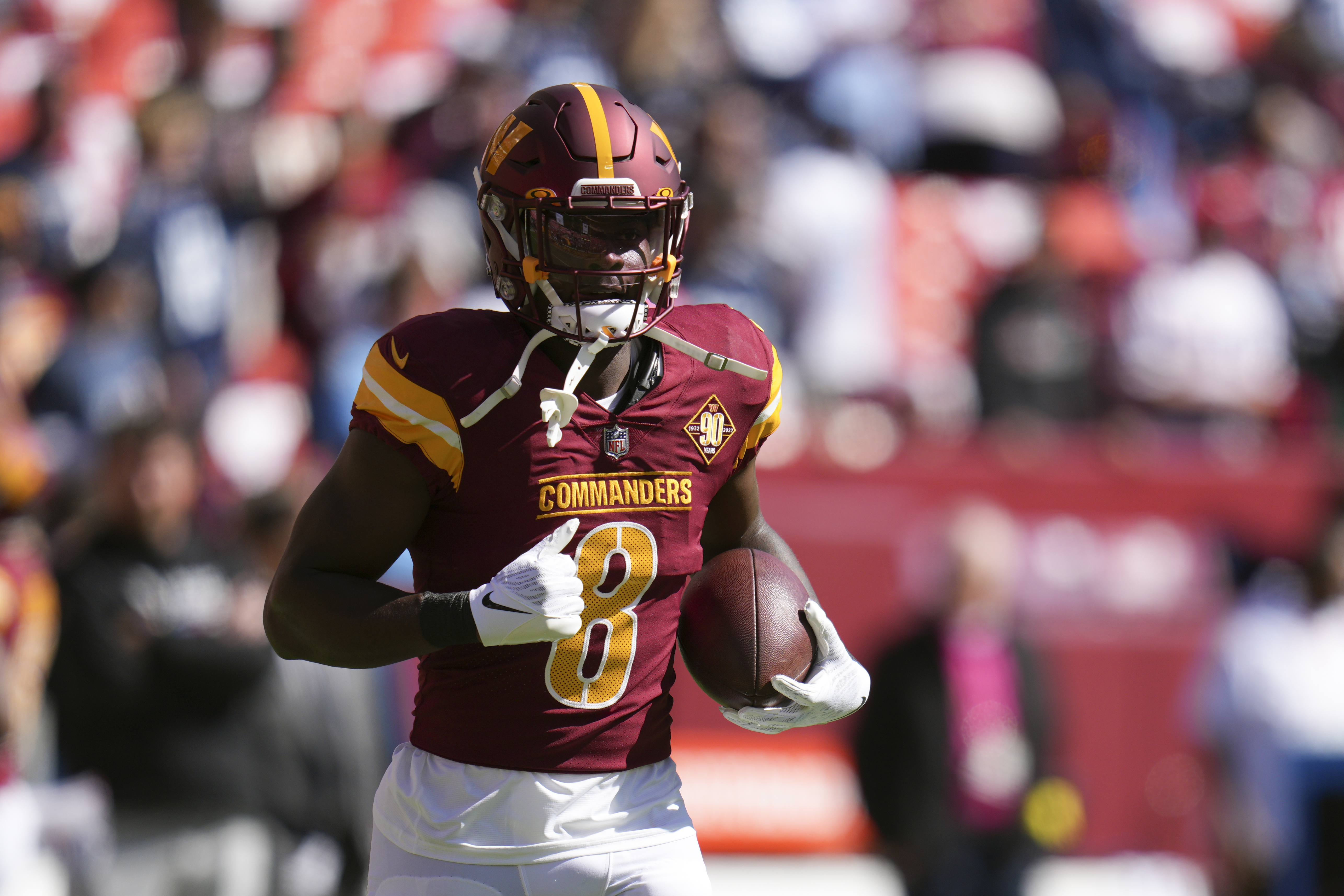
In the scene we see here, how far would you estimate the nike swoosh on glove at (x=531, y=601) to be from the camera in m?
2.46

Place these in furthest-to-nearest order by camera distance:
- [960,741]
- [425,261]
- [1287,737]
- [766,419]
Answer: [425,261] → [1287,737] → [960,741] → [766,419]

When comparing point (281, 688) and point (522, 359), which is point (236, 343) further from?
point (522, 359)

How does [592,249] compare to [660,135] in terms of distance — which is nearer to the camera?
[592,249]

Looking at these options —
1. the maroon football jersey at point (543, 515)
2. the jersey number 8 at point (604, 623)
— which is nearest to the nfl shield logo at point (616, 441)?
the maroon football jersey at point (543, 515)

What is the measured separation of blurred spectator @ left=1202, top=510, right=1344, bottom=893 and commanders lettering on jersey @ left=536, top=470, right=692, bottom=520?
4476mm

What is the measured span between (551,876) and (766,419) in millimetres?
888

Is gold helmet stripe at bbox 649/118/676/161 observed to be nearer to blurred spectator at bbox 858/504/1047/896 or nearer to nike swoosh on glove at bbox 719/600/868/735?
nike swoosh on glove at bbox 719/600/868/735

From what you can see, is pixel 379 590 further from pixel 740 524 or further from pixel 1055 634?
pixel 1055 634

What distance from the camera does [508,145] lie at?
2.77m

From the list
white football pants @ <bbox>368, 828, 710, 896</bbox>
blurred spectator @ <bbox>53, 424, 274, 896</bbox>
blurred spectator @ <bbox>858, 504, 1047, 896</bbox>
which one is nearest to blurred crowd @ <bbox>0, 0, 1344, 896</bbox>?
blurred spectator @ <bbox>53, 424, 274, 896</bbox>

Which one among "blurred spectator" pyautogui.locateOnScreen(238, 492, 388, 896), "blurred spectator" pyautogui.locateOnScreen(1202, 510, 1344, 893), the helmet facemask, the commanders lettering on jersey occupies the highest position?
the helmet facemask

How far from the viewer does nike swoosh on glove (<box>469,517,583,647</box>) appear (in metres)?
2.46

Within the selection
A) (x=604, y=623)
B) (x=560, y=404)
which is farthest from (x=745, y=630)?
(x=560, y=404)

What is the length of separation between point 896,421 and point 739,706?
16.3 ft
